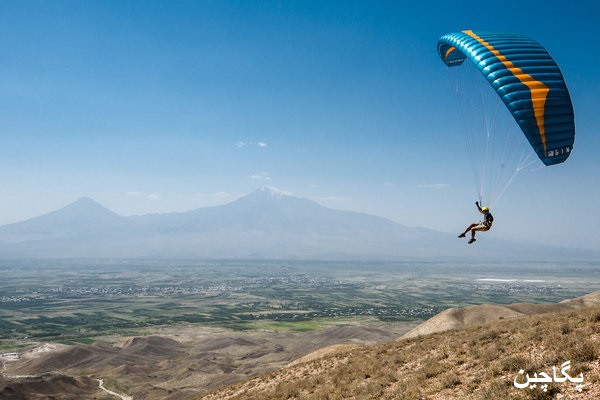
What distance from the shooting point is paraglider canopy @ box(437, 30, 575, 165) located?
1719cm

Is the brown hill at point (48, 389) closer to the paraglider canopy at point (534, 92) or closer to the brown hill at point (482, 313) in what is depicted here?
the brown hill at point (482, 313)

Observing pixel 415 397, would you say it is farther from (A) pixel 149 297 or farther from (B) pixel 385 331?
(A) pixel 149 297

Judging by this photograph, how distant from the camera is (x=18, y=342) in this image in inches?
3679

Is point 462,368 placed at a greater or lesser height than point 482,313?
greater

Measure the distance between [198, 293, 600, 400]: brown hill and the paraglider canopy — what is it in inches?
270

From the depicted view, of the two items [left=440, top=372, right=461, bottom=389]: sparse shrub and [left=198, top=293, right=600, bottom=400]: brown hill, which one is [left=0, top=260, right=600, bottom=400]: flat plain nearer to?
[left=198, top=293, right=600, bottom=400]: brown hill

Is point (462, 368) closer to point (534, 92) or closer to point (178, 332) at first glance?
point (534, 92)

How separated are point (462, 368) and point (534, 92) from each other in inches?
459

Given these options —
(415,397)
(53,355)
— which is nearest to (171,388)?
(53,355)

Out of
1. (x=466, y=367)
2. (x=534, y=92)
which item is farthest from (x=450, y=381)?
(x=534, y=92)

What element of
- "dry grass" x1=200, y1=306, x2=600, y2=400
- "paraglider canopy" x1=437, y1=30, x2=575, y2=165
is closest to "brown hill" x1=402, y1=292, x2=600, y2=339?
"dry grass" x1=200, y1=306, x2=600, y2=400

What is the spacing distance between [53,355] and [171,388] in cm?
3036

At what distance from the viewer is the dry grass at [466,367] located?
1046cm

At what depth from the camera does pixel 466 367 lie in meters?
13.1
